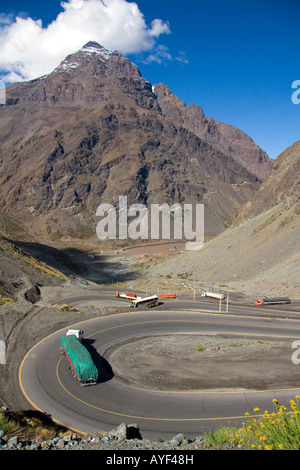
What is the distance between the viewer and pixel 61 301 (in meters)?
46.4

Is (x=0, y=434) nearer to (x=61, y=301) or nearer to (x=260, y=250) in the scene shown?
(x=61, y=301)

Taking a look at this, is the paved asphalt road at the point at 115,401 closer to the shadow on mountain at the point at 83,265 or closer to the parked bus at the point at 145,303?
the parked bus at the point at 145,303

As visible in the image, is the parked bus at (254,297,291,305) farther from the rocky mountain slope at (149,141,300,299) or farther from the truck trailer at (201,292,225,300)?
the truck trailer at (201,292,225,300)

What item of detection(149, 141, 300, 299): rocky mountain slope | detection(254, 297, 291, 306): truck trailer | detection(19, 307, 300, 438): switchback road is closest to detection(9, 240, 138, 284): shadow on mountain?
detection(149, 141, 300, 299): rocky mountain slope

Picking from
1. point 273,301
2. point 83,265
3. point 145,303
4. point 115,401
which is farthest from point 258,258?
point 83,265

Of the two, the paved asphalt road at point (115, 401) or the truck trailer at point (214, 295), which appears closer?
the paved asphalt road at point (115, 401)

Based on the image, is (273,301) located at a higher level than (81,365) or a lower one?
higher

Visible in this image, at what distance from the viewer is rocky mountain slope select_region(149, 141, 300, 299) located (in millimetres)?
57625

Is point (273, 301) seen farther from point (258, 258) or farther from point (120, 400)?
point (120, 400)

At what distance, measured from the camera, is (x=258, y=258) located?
69375 mm

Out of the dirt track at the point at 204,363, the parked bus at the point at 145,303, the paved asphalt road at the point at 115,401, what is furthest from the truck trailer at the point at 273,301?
the paved asphalt road at the point at 115,401

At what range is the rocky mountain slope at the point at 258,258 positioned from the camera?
57625 millimetres

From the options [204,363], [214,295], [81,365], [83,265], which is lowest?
[204,363]

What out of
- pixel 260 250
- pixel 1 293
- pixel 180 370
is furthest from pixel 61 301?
pixel 260 250
